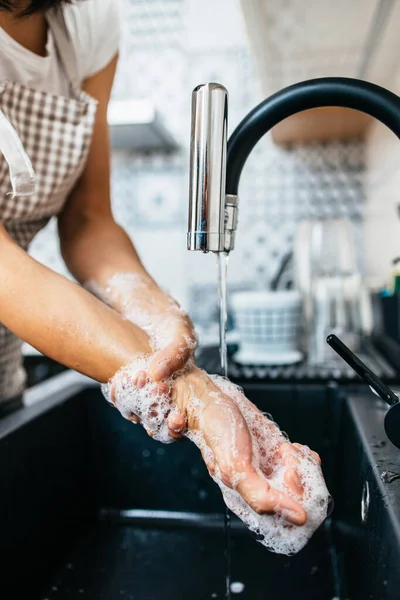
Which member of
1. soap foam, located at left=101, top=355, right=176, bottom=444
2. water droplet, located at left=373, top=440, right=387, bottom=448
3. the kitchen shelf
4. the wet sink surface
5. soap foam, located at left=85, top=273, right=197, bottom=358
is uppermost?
the kitchen shelf

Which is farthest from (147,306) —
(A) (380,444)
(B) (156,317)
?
(A) (380,444)

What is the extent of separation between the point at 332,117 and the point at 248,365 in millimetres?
725

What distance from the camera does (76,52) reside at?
64 cm

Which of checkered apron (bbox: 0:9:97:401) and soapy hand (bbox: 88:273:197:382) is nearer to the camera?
soapy hand (bbox: 88:273:197:382)

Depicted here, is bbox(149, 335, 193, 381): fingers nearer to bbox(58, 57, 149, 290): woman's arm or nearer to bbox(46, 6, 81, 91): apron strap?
bbox(58, 57, 149, 290): woman's arm

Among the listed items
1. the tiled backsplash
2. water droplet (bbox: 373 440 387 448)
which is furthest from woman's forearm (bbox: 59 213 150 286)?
the tiled backsplash

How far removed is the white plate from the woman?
1.13 ft

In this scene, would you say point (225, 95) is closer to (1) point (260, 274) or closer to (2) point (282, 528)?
(2) point (282, 528)

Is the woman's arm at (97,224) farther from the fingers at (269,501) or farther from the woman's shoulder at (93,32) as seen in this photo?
the fingers at (269,501)

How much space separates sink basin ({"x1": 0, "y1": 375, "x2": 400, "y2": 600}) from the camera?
504 mm

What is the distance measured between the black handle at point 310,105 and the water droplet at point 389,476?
9.5 inches

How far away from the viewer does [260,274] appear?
1563 millimetres

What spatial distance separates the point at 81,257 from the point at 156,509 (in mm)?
361

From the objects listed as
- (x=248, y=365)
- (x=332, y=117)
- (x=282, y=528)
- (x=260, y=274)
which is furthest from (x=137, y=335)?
(x=260, y=274)
